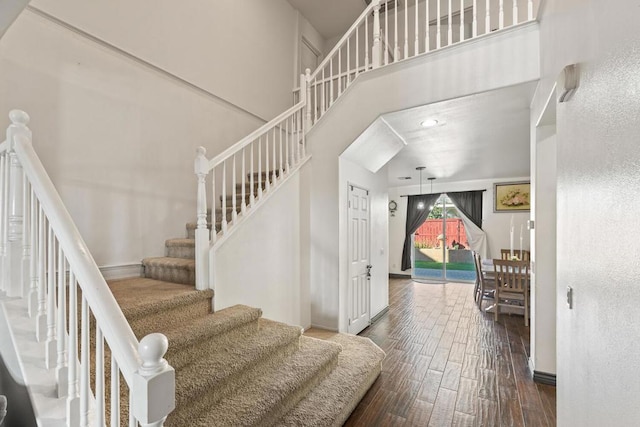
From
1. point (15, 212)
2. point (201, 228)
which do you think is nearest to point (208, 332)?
point (201, 228)

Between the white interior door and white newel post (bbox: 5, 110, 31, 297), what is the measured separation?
9.83 ft

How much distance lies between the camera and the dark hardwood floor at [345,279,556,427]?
2.21 metres

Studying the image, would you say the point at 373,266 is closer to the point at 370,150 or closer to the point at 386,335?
the point at 386,335

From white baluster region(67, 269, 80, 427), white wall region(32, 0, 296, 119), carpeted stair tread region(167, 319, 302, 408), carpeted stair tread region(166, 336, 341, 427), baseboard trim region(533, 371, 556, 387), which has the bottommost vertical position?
baseboard trim region(533, 371, 556, 387)

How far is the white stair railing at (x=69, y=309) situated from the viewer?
857 millimetres

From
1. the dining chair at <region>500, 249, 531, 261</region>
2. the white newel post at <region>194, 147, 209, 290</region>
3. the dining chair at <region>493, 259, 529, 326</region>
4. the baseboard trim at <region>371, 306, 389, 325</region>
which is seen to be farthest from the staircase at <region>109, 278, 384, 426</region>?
the dining chair at <region>500, 249, 531, 261</region>

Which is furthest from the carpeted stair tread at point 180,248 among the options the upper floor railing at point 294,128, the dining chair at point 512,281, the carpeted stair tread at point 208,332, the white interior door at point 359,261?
the dining chair at point 512,281

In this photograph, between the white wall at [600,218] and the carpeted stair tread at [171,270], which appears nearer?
the white wall at [600,218]

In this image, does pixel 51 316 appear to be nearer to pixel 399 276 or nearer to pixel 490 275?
pixel 490 275

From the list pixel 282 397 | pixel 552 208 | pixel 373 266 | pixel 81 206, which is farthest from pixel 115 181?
pixel 552 208

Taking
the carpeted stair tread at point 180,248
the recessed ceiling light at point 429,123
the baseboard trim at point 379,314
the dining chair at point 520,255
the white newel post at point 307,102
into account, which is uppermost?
the white newel post at point 307,102

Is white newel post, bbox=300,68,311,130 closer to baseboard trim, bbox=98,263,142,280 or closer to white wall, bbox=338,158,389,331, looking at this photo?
white wall, bbox=338,158,389,331

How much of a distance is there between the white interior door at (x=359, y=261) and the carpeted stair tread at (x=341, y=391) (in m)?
0.73

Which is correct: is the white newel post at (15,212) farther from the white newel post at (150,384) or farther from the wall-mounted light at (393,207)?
the wall-mounted light at (393,207)
